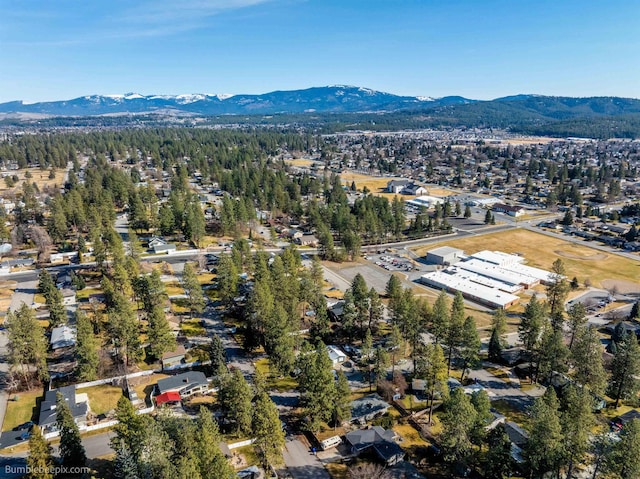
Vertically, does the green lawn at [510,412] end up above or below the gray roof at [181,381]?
below

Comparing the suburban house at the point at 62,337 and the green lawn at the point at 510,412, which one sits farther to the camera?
the suburban house at the point at 62,337

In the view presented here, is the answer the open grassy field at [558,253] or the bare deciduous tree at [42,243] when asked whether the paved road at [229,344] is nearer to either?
the bare deciduous tree at [42,243]

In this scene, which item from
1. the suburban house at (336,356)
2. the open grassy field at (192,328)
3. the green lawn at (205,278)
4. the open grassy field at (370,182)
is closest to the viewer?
the suburban house at (336,356)

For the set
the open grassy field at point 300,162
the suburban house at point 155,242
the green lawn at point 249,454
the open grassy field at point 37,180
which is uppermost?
the open grassy field at point 300,162

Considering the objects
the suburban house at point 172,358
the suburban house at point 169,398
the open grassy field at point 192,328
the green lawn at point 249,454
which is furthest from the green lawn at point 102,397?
the green lawn at point 249,454

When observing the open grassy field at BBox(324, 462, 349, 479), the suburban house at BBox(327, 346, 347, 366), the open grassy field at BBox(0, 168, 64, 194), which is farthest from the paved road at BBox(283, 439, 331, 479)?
the open grassy field at BBox(0, 168, 64, 194)

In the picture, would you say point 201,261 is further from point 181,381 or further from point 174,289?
point 181,381

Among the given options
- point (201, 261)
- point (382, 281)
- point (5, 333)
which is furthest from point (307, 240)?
point (5, 333)
